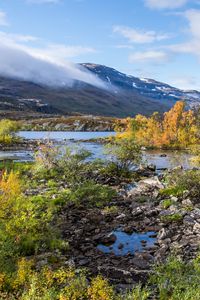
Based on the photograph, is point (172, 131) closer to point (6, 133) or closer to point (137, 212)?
point (6, 133)

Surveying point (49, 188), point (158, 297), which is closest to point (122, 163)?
point (49, 188)

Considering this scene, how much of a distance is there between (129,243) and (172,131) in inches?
3366

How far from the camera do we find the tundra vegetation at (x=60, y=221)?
13.0 m

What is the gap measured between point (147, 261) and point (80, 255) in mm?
3297

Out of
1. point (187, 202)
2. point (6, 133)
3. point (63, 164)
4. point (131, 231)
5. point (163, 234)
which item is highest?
point (63, 164)

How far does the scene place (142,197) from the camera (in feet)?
106

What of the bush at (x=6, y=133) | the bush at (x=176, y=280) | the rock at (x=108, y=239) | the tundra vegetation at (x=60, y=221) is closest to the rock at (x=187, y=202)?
the tundra vegetation at (x=60, y=221)

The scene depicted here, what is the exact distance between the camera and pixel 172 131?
105 m

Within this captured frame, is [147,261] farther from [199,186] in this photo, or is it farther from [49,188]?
[49,188]

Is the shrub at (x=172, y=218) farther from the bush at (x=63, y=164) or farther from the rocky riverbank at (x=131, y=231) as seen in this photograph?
the bush at (x=63, y=164)

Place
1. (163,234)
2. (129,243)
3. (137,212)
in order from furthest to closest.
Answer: (137,212), (163,234), (129,243)

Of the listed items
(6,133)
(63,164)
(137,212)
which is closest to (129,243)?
(137,212)

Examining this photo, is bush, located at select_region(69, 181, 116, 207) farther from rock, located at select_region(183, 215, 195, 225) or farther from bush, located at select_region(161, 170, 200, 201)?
rock, located at select_region(183, 215, 195, 225)

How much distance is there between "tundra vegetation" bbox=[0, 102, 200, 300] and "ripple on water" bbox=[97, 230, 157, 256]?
2.43 metres
